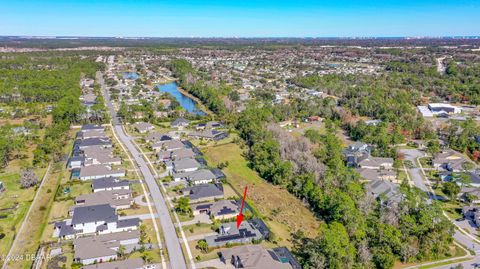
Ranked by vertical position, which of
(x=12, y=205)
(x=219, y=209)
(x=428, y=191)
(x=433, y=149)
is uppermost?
(x=433, y=149)

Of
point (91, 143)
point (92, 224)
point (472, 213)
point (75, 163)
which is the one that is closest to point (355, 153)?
point (472, 213)

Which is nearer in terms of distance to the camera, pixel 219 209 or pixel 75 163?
pixel 219 209

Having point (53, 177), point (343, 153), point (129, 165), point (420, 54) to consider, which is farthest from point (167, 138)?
point (420, 54)

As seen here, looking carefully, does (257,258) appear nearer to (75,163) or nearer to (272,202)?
(272,202)

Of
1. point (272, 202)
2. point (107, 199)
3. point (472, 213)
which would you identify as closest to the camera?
point (472, 213)

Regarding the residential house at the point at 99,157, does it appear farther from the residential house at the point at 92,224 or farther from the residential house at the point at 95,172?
the residential house at the point at 92,224

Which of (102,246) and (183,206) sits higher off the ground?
(183,206)
